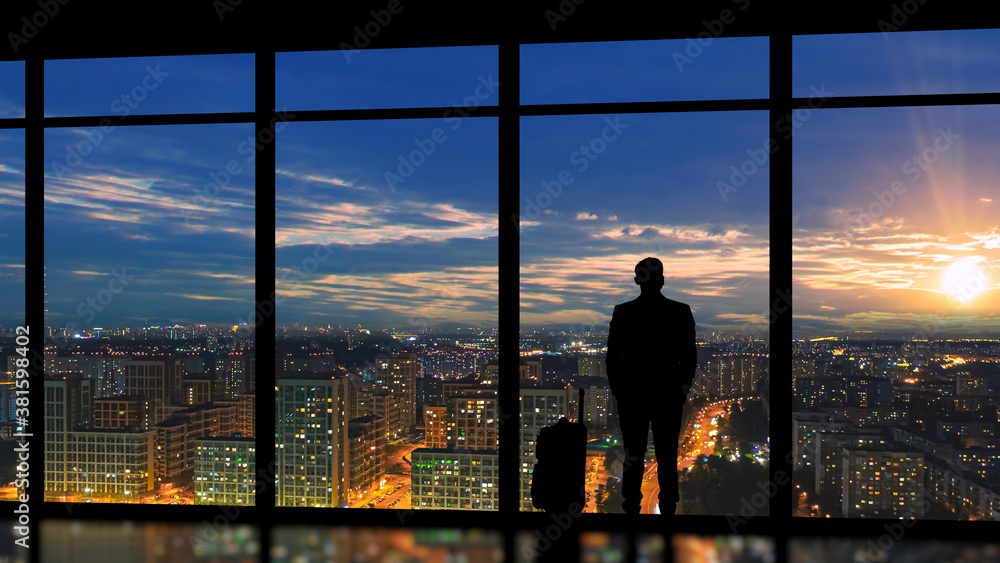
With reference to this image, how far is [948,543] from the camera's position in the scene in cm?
336

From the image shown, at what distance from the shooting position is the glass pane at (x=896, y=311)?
358cm

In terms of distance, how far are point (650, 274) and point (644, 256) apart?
602mm

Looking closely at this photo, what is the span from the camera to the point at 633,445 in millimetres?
3145

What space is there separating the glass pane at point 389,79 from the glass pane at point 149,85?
33 centimetres

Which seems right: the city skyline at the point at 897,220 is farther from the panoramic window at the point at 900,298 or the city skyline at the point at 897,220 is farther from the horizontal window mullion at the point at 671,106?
the horizontal window mullion at the point at 671,106

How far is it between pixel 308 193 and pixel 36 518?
2.83m

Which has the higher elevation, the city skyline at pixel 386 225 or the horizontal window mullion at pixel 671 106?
the horizontal window mullion at pixel 671 106

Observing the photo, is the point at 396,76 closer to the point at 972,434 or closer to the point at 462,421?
the point at 462,421

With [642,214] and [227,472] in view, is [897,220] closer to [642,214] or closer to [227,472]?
[642,214]

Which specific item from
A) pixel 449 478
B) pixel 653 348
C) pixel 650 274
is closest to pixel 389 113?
pixel 650 274

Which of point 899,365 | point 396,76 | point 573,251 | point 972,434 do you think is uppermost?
point 396,76

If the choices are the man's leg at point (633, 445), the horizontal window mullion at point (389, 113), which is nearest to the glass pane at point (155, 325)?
the horizontal window mullion at point (389, 113)

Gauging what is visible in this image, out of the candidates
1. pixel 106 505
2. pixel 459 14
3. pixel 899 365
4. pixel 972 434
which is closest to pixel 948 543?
pixel 972 434

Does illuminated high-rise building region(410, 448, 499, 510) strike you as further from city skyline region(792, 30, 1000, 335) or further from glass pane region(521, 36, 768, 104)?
glass pane region(521, 36, 768, 104)
